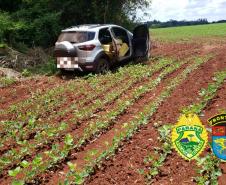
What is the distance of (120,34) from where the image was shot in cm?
1517

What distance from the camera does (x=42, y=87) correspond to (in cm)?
1262

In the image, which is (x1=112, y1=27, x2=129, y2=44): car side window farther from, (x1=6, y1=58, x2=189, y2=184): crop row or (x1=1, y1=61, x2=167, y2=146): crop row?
(x1=6, y1=58, x2=189, y2=184): crop row

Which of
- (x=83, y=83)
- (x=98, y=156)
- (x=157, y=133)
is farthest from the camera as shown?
(x=83, y=83)

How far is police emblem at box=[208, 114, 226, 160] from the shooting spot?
12.3ft

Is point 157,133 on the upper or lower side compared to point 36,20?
lower

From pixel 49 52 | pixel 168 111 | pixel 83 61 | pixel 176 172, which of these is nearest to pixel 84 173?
pixel 176 172

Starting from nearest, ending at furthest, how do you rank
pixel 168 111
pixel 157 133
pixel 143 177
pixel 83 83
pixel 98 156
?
pixel 143 177, pixel 98 156, pixel 157 133, pixel 168 111, pixel 83 83

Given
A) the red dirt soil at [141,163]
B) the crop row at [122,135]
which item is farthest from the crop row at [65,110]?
the red dirt soil at [141,163]

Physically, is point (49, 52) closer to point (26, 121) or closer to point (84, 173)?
point (26, 121)

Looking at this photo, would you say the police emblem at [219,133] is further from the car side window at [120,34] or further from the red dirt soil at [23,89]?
the car side window at [120,34]

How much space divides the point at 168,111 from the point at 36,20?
1100cm

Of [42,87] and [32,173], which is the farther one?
[42,87]

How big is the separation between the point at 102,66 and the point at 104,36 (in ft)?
3.57

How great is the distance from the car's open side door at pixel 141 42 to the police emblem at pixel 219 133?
39.2 ft
